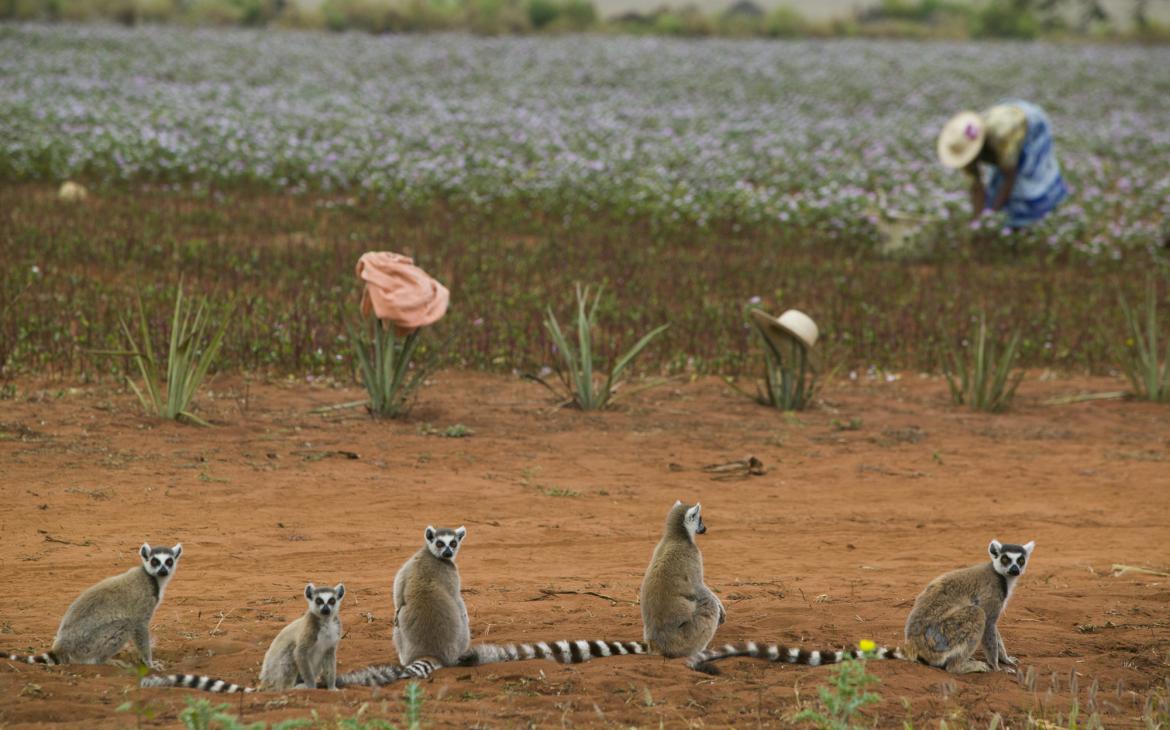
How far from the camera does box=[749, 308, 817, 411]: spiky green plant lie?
1180 cm

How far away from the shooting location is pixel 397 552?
7477 mm

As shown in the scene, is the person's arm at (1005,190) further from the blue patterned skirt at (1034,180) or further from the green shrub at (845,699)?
the green shrub at (845,699)

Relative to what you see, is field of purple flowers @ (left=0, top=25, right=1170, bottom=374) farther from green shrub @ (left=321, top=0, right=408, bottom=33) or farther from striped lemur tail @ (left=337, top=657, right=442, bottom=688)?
green shrub @ (left=321, top=0, right=408, bottom=33)

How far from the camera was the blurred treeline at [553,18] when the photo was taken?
50.8 m

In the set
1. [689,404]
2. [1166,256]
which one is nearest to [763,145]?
[1166,256]

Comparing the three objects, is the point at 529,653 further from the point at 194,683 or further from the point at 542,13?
the point at 542,13

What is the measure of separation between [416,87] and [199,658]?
3301cm

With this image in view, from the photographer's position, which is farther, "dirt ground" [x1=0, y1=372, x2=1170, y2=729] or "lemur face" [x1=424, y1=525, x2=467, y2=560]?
"lemur face" [x1=424, y1=525, x2=467, y2=560]

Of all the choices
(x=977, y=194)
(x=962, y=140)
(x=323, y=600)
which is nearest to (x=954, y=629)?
(x=323, y=600)

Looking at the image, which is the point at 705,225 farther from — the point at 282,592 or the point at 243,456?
the point at 282,592

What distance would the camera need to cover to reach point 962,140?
20297 mm

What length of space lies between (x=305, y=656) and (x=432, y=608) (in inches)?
22.8

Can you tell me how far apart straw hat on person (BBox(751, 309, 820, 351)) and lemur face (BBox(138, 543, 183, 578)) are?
6.49 meters

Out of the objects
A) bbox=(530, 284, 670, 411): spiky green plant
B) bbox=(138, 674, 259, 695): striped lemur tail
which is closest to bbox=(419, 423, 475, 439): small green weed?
bbox=(530, 284, 670, 411): spiky green plant
